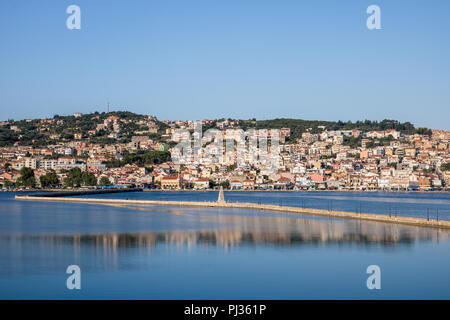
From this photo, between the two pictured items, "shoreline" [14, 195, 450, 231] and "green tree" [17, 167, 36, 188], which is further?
"green tree" [17, 167, 36, 188]

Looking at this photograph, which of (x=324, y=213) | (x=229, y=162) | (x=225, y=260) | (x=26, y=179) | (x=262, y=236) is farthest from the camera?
(x=229, y=162)

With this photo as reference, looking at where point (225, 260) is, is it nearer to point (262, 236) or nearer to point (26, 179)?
point (262, 236)

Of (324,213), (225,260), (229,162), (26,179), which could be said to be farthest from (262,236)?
(229,162)

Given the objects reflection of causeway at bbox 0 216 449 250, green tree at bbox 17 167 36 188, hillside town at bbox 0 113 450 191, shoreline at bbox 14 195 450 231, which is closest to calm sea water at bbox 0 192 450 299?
reflection of causeway at bbox 0 216 449 250

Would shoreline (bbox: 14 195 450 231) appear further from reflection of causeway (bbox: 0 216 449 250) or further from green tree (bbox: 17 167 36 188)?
green tree (bbox: 17 167 36 188)

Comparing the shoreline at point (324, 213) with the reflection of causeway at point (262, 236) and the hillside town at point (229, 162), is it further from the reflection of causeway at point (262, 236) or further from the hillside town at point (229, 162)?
the hillside town at point (229, 162)
